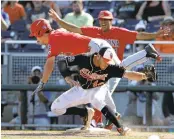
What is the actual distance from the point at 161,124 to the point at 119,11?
3387 millimetres

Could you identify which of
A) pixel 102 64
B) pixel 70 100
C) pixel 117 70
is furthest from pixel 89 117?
pixel 102 64

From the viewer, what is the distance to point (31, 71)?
11.7m

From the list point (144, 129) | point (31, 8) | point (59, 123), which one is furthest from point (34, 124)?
point (31, 8)

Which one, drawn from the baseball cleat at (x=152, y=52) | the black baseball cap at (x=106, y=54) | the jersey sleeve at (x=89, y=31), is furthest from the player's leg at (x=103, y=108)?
the jersey sleeve at (x=89, y=31)

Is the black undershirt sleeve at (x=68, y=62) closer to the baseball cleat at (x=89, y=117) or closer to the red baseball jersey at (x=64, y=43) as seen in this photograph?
the red baseball jersey at (x=64, y=43)

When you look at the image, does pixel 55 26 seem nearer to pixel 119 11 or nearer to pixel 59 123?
pixel 119 11

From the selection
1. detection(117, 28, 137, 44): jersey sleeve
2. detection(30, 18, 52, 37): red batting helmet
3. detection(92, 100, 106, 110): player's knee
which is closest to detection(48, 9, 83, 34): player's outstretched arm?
detection(117, 28, 137, 44): jersey sleeve

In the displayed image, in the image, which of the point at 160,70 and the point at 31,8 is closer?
the point at 160,70

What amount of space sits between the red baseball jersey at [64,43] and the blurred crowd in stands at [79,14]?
11.5ft

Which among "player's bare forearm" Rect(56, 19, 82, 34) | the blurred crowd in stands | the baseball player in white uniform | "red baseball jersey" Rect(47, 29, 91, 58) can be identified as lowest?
the baseball player in white uniform

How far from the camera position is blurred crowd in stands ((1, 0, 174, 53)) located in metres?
Result: 12.3

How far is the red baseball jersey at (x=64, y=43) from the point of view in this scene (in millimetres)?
8344

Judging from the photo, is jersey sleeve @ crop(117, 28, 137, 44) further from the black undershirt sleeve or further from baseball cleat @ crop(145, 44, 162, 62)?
the black undershirt sleeve

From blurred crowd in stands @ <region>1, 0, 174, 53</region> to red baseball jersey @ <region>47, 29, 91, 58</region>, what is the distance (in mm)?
3512
